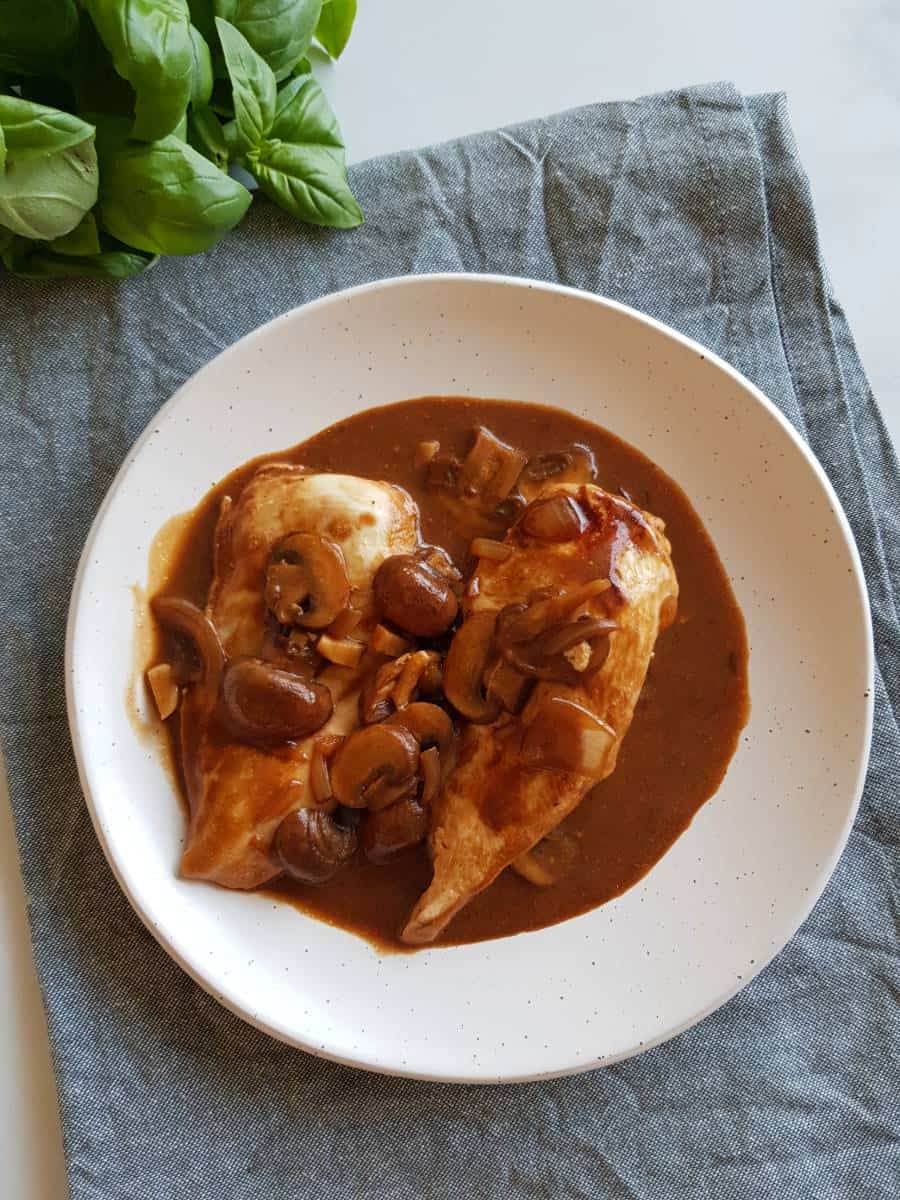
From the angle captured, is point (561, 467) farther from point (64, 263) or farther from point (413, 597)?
point (64, 263)

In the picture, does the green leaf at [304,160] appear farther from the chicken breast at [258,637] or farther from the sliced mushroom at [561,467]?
the sliced mushroom at [561,467]

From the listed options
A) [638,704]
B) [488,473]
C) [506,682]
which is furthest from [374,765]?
[488,473]

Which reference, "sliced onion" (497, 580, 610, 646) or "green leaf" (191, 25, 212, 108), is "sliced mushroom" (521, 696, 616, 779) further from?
"green leaf" (191, 25, 212, 108)

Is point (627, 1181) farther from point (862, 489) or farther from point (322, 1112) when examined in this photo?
point (862, 489)

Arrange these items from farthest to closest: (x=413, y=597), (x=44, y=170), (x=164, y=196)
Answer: (x=164, y=196) → (x=413, y=597) → (x=44, y=170)

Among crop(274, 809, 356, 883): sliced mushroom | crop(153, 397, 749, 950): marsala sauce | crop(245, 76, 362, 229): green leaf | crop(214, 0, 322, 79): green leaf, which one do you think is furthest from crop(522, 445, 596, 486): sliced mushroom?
crop(214, 0, 322, 79): green leaf

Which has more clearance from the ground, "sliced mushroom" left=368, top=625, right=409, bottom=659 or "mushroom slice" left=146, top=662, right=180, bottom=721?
"sliced mushroom" left=368, top=625, right=409, bottom=659

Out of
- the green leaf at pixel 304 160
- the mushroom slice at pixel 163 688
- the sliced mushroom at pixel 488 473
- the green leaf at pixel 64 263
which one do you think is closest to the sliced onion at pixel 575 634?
the sliced mushroom at pixel 488 473
